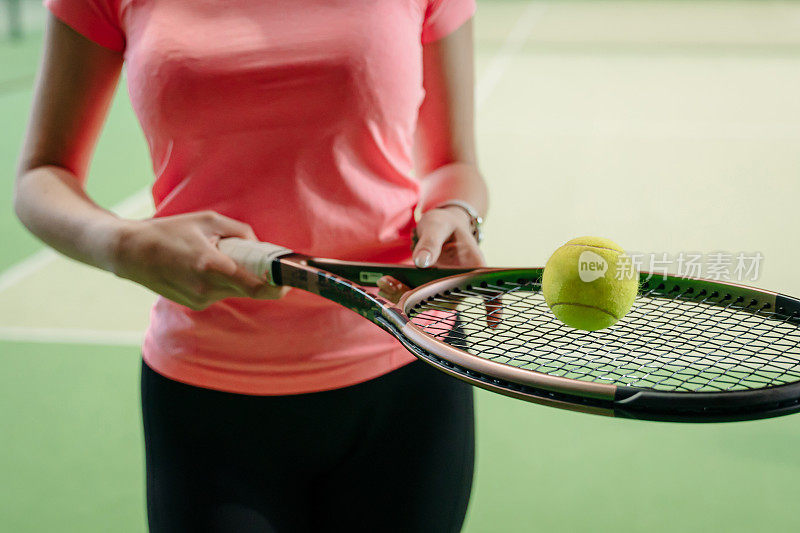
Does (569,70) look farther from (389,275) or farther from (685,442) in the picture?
(389,275)

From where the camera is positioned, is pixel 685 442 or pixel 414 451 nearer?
pixel 414 451

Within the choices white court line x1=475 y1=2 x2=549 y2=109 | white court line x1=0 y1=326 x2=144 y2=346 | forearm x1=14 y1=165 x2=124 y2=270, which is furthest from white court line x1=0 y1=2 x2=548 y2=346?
white court line x1=475 y1=2 x2=549 y2=109

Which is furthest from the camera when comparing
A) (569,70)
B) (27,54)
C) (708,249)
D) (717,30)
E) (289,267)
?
(717,30)

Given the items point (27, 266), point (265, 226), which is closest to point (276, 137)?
point (265, 226)

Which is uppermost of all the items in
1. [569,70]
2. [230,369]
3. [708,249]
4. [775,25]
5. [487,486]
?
[775,25]

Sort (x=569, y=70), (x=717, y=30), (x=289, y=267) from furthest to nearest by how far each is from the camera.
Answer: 1. (x=717, y=30)
2. (x=569, y=70)
3. (x=289, y=267)

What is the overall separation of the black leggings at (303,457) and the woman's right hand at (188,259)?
107 mm

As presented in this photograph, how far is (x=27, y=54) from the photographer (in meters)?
7.24

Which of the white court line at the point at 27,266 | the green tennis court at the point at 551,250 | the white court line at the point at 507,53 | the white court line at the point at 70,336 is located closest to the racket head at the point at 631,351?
the green tennis court at the point at 551,250

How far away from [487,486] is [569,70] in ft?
17.2

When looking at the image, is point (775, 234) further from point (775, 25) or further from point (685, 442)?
point (775, 25)

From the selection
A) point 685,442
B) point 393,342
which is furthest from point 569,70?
point 393,342

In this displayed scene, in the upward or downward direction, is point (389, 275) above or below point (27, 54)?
below

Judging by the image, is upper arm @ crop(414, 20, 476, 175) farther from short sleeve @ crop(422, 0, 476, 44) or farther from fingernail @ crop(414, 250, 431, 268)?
fingernail @ crop(414, 250, 431, 268)
